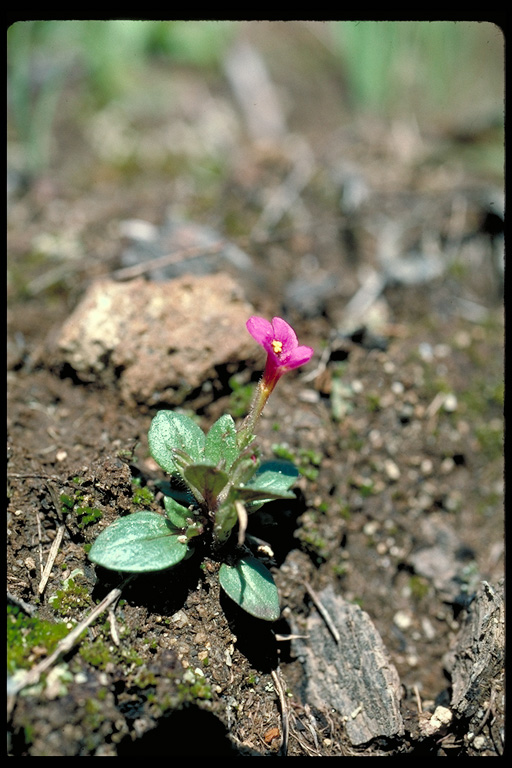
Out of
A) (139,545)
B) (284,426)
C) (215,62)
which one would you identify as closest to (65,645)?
(139,545)

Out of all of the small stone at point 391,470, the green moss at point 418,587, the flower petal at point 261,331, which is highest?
the flower petal at point 261,331

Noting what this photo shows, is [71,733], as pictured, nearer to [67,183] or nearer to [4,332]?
[4,332]

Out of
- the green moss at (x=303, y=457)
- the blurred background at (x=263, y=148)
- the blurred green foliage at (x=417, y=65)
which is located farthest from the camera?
the blurred green foliage at (x=417, y=65)

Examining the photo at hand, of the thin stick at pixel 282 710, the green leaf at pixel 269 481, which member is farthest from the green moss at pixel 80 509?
the thin stick at pixel 282 710

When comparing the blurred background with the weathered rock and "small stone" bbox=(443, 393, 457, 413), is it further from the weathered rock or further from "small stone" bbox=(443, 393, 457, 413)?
the weathered rock

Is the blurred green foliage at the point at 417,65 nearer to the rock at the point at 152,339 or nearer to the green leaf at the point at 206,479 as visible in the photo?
the rock at the point at 152,339

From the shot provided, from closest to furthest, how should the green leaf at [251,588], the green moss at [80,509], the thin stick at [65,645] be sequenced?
the thin stick at [65,645]
the green leaf at [251,588]
the green moss at [80,509]

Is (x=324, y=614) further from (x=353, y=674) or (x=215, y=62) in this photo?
(x=215, y=62)
